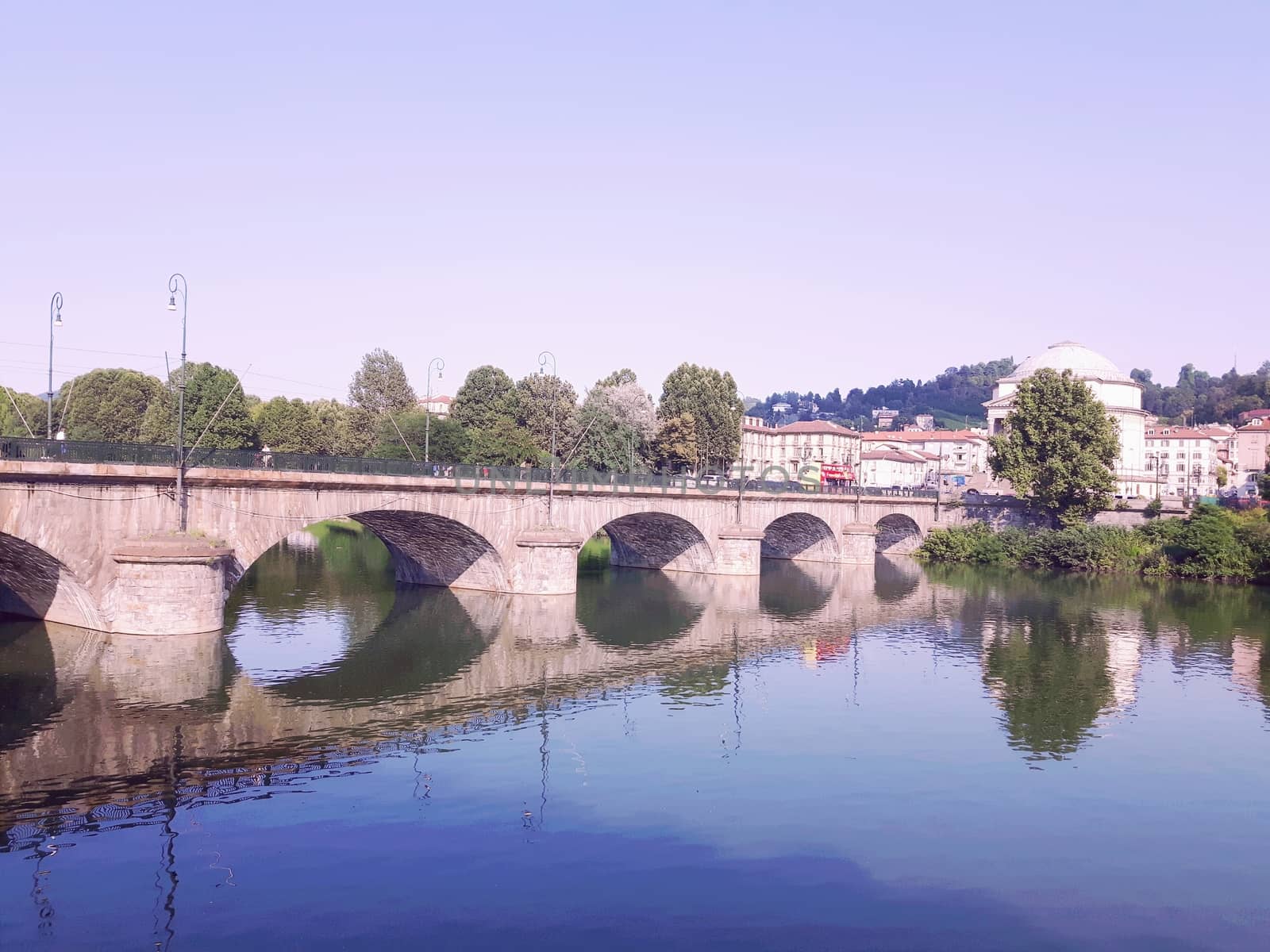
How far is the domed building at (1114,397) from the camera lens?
12281cm

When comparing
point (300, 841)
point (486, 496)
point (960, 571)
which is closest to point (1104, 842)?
point (300, 841)

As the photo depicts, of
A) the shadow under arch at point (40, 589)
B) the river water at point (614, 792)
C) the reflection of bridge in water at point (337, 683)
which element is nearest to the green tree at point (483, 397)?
the reflection of bridge in water at point (337, 683)

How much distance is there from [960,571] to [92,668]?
215ft

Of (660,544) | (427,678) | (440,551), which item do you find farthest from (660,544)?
(427,678)

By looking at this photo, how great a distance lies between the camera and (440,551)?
5378 centimetres

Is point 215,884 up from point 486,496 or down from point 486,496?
down

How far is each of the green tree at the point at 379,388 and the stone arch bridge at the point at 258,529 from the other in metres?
48.1

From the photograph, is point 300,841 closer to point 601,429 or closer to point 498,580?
point 498,580

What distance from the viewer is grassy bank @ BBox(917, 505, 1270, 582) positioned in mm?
75688

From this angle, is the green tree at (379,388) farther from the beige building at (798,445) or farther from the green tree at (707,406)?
the beige building at (798,445)

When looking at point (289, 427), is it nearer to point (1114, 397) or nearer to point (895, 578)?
point (895, 578)

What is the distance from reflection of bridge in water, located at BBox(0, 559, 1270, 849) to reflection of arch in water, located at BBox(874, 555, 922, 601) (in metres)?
4.82

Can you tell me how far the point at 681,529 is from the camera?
6650 centimetres

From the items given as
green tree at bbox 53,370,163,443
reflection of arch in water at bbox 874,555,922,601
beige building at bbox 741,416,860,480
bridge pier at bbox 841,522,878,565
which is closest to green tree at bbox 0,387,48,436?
green tree at bbox 53,370,163,443
